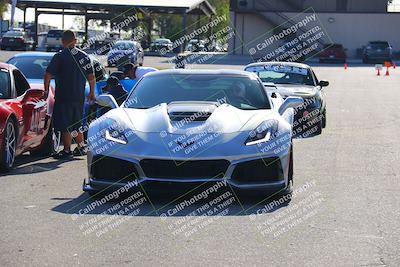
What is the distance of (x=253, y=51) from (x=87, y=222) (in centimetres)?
6455

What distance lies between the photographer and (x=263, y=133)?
8477 mm

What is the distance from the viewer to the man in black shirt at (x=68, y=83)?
38.4ft

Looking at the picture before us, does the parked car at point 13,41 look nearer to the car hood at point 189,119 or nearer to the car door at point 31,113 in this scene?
the car door at point 31,113

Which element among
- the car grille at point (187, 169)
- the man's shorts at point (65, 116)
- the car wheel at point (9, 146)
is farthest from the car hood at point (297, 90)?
the car grille at point (187, 169)

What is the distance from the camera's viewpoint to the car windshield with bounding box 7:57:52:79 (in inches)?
561

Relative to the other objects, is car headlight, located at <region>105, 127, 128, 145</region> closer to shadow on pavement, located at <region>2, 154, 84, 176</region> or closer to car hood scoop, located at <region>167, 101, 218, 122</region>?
car hood scoop, located at <region>167, 101, 218, 122</region>

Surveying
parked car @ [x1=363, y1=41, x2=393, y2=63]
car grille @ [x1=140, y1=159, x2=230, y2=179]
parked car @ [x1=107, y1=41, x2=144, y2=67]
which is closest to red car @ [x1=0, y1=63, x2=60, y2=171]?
car grille @ [x1=140, y1=159, x2=230, y2=179]

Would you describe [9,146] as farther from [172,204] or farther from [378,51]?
[378,51]

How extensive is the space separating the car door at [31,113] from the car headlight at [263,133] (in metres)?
3.69

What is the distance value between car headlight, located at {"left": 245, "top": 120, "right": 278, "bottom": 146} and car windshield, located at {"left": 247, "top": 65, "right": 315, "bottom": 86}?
884 centimetres

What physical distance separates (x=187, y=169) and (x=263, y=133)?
0.88m

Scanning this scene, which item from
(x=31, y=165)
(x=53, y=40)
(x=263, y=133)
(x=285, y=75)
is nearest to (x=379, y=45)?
(x=53, y=40)

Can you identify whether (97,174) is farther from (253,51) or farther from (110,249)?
(253,51)

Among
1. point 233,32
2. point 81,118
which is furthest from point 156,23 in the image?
point 81,118
